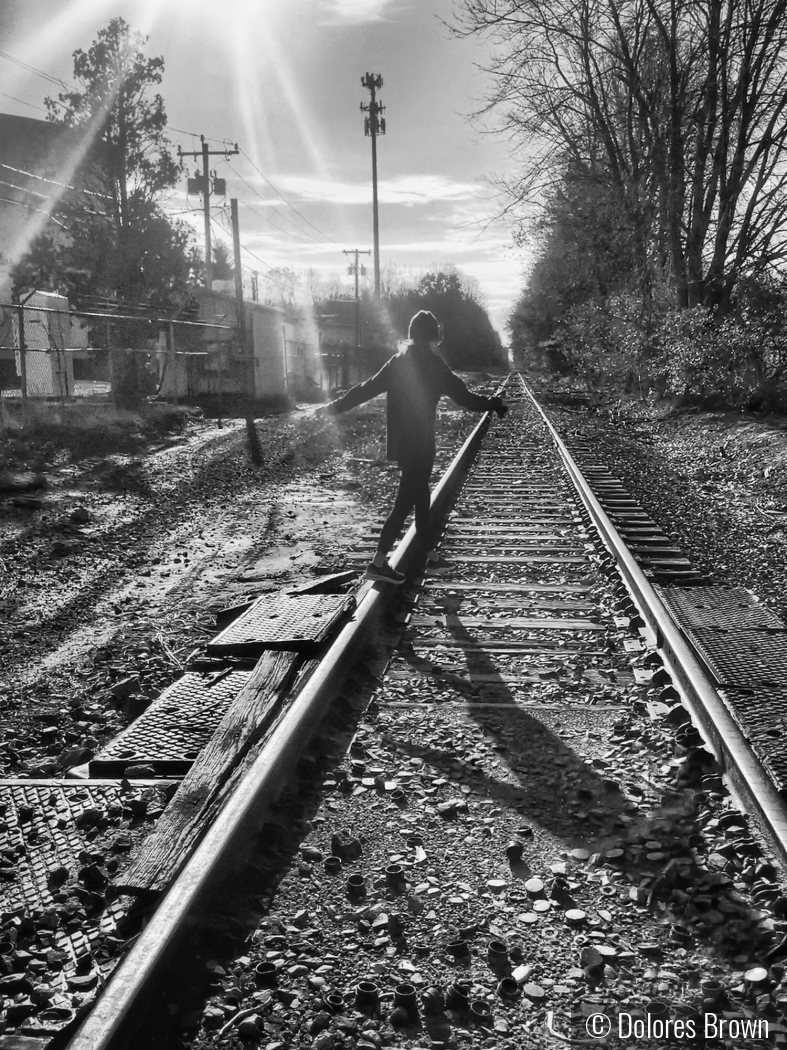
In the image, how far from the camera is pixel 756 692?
14.0 feet

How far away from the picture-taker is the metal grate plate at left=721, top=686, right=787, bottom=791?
11.4 ft

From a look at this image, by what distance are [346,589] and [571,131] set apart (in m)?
23.5

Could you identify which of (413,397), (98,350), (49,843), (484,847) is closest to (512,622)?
(413,397)

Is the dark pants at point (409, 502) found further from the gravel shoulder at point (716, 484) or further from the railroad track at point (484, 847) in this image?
the gravel shoulder at point (716, 484)

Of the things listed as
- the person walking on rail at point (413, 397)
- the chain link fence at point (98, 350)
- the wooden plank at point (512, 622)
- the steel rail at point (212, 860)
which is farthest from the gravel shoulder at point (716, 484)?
the chain link fence at point (98, 350)

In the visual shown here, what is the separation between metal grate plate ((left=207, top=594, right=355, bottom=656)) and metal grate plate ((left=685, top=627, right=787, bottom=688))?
2.01 m

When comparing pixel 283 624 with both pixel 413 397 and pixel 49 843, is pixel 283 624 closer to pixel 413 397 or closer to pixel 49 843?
pixel 413 397

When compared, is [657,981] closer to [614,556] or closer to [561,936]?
[561,936]

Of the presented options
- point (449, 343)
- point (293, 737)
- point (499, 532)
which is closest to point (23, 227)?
point (499, 532)

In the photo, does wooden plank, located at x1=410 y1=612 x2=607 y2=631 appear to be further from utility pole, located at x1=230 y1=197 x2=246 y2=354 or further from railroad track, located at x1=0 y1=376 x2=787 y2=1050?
utility pole, located at x1=230 y1=197 x2=246 y2=354

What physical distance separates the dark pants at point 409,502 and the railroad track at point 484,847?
1.25 meters

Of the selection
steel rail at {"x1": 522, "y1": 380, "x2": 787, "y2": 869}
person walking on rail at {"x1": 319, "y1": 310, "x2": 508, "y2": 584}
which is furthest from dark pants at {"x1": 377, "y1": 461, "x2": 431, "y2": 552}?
steel rail at {"x1": 522, "y1": 380, "x2": 787, "y2": 869}

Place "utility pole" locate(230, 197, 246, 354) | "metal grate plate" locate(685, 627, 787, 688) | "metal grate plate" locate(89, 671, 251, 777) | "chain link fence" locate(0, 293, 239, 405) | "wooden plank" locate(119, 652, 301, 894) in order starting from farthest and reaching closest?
1. "utility pole" locate(230, 197, 246, 354)
2. "chain link fence" locate(0, 293, 239, 405)
3. "metal grate plate" locate(685, 627, 787, 688)
4. "metal grate plate" locate(89, 671, 251, 777)
5. "wooden plank" locate(119, 652, 301, 894)

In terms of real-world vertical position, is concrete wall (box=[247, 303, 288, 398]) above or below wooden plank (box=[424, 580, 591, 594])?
above
